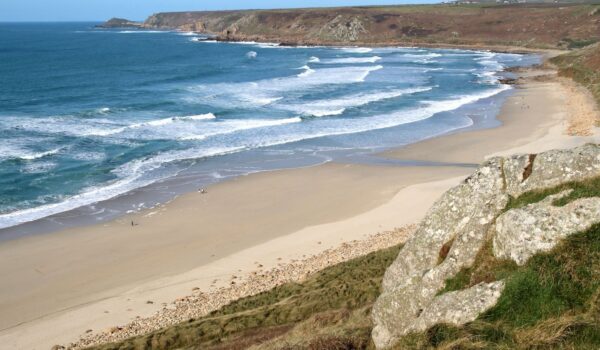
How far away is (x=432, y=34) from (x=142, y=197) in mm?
110788

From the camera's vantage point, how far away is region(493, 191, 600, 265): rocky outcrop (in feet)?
25.1

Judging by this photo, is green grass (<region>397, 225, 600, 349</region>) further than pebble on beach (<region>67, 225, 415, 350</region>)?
No

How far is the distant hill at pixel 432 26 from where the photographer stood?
109 meters

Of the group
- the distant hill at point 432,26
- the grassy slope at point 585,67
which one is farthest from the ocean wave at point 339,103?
the distant hill at point 432,26

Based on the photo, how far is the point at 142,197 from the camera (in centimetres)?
2561

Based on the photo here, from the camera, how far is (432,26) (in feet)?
425

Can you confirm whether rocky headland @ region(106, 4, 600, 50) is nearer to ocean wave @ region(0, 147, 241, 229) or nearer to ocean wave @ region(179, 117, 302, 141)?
ocean wave @ region(179, 117, 302, 141)

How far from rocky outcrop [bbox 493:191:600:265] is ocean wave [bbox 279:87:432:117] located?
120 ft

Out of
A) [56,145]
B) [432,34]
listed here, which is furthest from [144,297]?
[432,34]

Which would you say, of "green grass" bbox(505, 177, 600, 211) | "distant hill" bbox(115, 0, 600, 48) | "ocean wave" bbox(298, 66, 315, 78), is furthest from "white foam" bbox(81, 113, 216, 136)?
"distant hill" bbox(115, 0, 600, 48)

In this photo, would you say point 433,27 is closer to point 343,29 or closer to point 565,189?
point 343,29

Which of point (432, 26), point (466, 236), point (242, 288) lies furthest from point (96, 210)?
point (432, 26)

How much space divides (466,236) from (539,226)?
3.64 feet

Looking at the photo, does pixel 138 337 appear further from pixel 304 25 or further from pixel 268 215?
pixel 304 25
